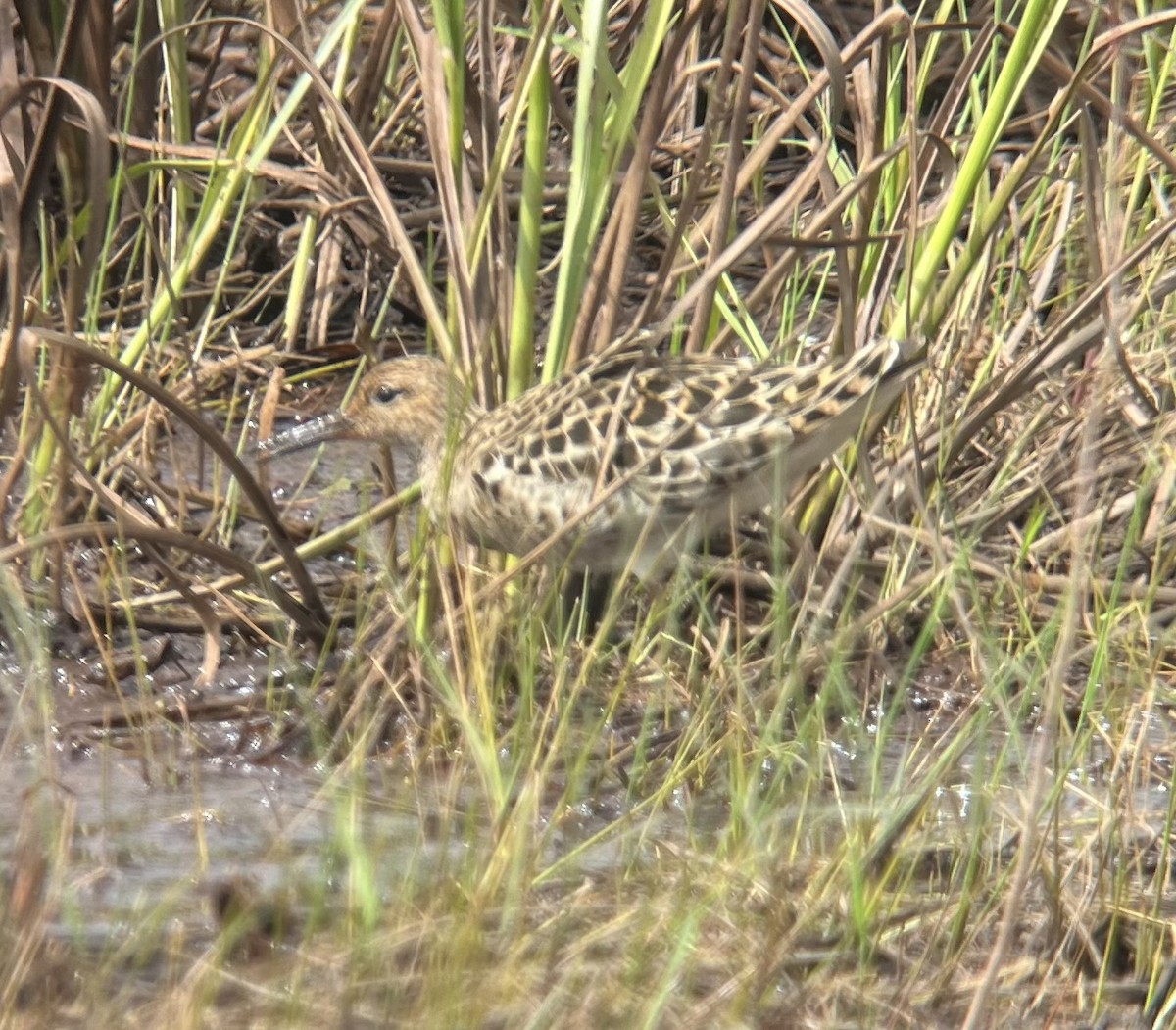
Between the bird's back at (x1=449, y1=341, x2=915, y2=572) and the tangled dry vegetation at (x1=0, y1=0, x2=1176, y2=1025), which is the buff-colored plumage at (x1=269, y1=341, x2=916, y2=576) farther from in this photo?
the tangled dry vegetation at (x1=0, y1=0, x2=1176, y2=1025)

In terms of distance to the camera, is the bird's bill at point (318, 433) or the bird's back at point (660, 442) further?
the bird's bill at point (318, 433)

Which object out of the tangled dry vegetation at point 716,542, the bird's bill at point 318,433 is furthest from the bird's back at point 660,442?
the bird's bill at point 318,433

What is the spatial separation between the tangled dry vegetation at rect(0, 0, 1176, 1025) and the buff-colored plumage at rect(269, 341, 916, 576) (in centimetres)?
14

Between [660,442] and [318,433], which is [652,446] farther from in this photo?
[318,433]

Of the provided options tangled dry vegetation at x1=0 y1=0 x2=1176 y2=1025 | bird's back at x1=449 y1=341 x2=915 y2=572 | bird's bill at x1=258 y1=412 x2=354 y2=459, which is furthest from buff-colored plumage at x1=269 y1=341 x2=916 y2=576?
bird's bill at x1=258 y1=412 x2=354 y2=459

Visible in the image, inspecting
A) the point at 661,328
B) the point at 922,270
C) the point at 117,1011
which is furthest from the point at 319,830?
the point at 922,270

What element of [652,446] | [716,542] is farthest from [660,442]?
[716,542]

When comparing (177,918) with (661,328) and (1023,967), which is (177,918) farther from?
(661,328)

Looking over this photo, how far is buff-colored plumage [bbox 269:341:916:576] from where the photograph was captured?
381cm

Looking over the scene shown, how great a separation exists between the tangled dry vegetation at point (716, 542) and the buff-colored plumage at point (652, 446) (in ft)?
0.44

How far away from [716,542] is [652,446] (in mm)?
495

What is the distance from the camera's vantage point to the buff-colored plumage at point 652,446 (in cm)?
381

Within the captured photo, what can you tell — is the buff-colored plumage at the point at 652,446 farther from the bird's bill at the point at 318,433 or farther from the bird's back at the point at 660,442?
the bird's bill at the point at 318,433

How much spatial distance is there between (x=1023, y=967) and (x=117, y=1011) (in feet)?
4.04
